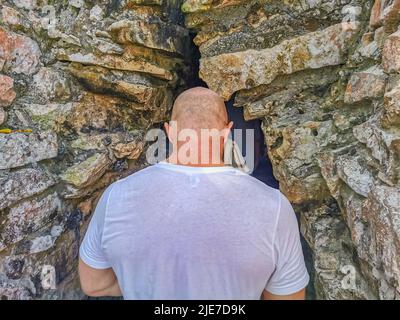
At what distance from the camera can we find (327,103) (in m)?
2.08

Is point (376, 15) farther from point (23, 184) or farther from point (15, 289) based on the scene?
point (15, 289)

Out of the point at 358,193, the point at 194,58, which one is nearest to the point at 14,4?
the point at 194,58

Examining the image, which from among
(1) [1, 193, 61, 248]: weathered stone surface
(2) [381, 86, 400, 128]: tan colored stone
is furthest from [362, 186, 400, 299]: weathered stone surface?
(1) [1, 193, 61, 248]: weathered stone surface

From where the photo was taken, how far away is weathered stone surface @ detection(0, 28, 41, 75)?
1.95m

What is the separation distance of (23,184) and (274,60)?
150 centimetres

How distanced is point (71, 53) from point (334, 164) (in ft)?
5.27

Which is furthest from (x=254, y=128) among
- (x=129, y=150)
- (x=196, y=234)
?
(x=196, y=234)

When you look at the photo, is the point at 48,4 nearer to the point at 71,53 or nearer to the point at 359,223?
the point at 71,53

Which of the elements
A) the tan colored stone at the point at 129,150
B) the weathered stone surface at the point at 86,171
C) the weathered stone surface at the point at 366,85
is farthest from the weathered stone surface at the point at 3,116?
the weathered stone surface at the point at 366,85

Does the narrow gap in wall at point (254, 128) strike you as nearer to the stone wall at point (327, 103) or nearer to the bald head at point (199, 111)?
the stone wall at point (327, 103)

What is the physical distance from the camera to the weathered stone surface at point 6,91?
75.7 inches

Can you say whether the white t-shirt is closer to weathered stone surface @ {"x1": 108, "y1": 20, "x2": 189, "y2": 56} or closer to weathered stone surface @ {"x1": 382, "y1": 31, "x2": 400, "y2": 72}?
weathered stone surface @ {"x1": 382, "y1": 31, "x2": 400, "y2": 72}

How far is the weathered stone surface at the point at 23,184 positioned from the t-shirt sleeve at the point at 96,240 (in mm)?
594

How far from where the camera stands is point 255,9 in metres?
2.13
